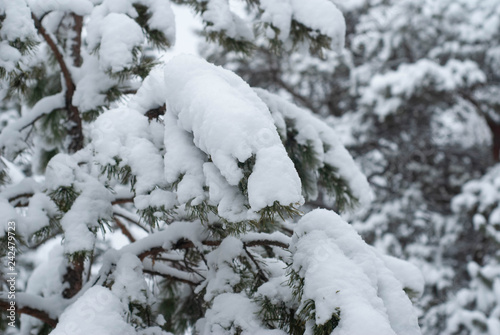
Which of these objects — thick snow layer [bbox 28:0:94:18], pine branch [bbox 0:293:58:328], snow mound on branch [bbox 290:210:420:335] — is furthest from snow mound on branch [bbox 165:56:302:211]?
pine branch [bbox 0:293:58:328]

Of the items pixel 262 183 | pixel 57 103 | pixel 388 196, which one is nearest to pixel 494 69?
pixel 388 196

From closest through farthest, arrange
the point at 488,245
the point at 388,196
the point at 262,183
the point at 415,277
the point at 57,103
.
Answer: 1. the point at 262,183
2. the point at 415,277
3. the point at 57,103
4. the point at 488,245
5. the point at 388,196

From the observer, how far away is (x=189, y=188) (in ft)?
3.81

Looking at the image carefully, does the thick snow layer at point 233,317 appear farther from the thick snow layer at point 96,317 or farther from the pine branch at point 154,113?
the pine branch at point 154,113

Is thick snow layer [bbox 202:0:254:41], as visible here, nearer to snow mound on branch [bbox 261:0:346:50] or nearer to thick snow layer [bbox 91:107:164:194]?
snow mound on branch [bbox 261:0:346:50]

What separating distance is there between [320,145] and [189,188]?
41.8 inches

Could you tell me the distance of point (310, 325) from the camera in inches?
46.1

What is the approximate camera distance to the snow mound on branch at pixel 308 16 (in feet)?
7.02

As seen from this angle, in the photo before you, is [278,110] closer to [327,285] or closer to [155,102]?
[155,102]

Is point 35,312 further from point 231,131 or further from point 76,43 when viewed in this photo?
point 76,43

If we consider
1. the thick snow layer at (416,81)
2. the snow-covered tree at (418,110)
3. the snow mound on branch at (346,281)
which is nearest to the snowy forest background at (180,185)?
the snow mound on branch at (346,281)

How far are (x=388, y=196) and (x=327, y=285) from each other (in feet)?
19.4

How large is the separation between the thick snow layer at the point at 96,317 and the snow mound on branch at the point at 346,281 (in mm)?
594

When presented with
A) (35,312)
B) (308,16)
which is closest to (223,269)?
(35,312)
